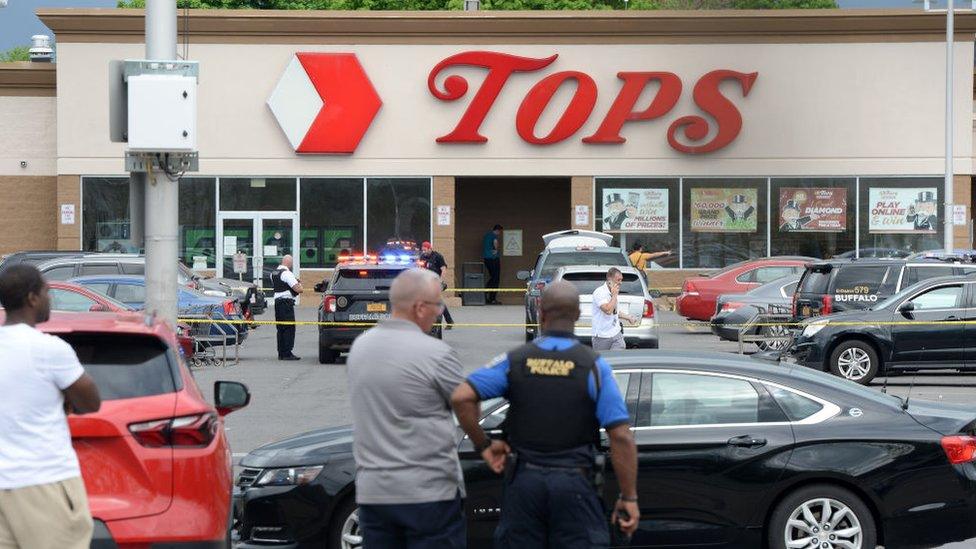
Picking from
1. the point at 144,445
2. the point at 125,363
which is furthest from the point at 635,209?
the point at 144,445

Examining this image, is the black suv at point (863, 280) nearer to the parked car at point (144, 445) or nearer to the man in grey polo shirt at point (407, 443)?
the parked car at point (144, 445)

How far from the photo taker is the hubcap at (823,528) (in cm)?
815

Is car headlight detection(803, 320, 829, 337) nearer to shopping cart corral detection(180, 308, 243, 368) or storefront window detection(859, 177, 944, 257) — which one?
shopping cart corral detection(180, 308, 243, 368)

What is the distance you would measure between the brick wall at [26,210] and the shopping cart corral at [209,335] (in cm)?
1581

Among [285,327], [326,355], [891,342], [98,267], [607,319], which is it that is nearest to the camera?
[607,319]

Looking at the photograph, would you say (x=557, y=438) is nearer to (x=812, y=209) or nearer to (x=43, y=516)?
(x=43, y=516)

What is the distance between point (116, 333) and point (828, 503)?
4.21m

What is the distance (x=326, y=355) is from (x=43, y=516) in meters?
17.4

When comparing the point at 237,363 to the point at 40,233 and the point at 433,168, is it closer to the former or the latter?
the point at 433,168

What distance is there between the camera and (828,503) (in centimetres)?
819

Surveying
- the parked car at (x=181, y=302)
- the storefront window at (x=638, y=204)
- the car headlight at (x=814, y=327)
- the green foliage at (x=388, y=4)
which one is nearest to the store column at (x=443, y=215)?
Answer: the storefront window at (x=638, y=204)

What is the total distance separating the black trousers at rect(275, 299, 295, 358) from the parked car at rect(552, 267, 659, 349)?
14.6ft

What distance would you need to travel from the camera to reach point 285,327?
76.4ft

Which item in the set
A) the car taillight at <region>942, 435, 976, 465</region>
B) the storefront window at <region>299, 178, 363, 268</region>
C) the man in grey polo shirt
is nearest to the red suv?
the storefront window at <region>299, 178, 363, 268</region>
